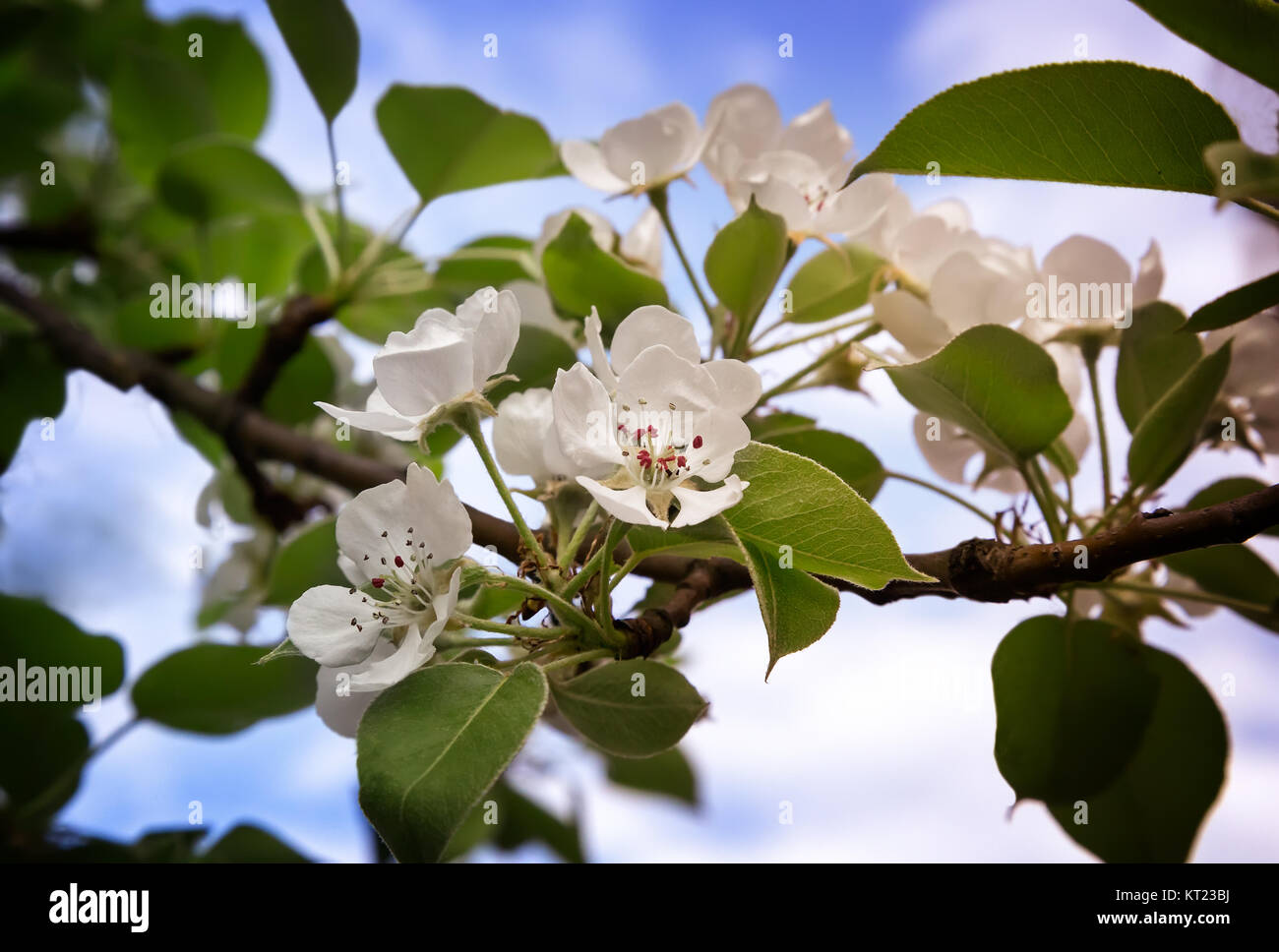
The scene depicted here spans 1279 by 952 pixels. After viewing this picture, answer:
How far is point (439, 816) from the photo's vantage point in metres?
0.47

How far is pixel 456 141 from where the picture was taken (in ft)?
3.41

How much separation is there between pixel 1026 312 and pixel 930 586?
0.27m

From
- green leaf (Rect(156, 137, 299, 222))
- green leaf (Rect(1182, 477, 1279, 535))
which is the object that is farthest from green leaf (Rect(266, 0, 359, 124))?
green leaf (Rect(1182, 477, 1279, 535))

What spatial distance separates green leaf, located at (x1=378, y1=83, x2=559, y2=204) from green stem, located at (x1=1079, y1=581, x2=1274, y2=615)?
27.7 inches

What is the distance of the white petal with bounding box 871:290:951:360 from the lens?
731 millimetres

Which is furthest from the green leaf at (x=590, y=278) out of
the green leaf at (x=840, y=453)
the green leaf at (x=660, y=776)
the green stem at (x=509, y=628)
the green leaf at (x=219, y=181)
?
the green leaf at (x=660, y=776)

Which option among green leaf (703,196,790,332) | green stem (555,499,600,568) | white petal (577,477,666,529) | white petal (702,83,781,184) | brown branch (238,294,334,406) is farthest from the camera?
brown branch (238,294,334,406)

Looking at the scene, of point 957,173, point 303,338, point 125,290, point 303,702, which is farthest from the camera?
point 125,290

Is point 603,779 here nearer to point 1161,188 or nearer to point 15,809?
point 15,809

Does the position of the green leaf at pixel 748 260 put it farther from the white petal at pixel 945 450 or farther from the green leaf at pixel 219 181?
the green leaf at pixel 219 181

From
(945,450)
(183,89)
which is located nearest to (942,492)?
(945,450)

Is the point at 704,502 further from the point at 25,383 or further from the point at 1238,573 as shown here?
the point at 25,383

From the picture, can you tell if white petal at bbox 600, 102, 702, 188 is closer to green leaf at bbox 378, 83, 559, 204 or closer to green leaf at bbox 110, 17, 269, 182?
green leaf at bbox 378, 83, 559, 204
